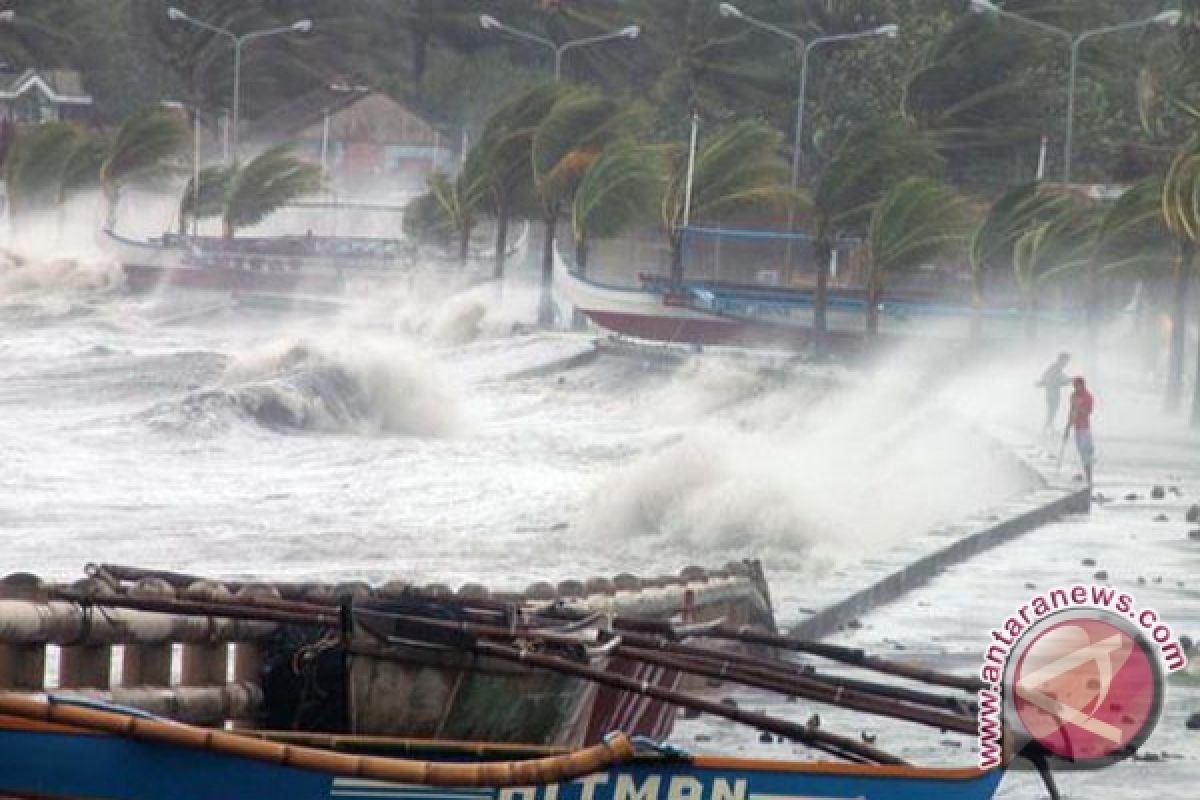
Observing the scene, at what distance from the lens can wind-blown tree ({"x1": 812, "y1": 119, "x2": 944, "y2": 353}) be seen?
62750 millimetres

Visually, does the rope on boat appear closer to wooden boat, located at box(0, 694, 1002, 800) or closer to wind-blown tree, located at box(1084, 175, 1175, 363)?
wooden boat, located at box(0, 694, 1002, 800)

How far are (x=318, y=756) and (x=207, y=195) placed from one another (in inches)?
3516

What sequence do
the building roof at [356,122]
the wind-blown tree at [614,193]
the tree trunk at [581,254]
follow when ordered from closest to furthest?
1. the wind-blown tree at [614,193]
2. the tree trunk at [581,254]
3. the building roof at [356,122]

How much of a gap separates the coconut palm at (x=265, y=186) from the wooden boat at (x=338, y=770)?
280ft

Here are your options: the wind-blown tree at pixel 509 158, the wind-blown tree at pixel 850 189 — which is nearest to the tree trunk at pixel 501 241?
the wind-blown tree at pixel 509 158

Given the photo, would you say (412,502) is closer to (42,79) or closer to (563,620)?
(563,620)

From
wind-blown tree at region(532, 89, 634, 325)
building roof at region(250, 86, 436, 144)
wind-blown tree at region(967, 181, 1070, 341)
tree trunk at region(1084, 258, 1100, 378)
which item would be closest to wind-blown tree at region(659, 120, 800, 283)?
wind-blown tree at region(532, 89, 634, 325)

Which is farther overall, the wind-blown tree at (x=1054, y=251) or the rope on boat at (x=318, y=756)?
the wind-blown tree at (x=1054, y=251)

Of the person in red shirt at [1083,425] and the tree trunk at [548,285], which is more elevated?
the person in red shirt at [1083,425]

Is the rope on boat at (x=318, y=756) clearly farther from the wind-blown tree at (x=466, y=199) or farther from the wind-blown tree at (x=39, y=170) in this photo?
the wind-blown tree at (x=39, y=170)

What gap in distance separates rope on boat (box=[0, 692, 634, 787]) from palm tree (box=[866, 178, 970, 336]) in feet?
166

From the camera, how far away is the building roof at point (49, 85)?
415 ft

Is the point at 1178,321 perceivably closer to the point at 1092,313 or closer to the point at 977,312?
the point at 1092,313

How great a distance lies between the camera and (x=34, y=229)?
103 metres
